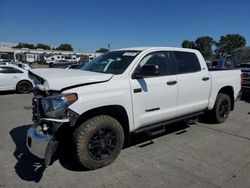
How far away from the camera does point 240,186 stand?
10.2 feet

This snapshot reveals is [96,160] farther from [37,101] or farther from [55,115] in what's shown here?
[37,101]

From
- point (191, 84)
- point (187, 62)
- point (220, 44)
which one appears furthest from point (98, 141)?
point (220, 44)

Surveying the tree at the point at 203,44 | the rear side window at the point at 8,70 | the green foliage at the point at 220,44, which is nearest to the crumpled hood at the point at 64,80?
the rear side window at the point at 8,70

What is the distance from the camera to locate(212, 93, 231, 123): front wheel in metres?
5.70

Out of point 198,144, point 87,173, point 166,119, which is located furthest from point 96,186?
point 198,144

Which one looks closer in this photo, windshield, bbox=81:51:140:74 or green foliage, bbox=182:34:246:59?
windshield, bbox=81:51:140:74

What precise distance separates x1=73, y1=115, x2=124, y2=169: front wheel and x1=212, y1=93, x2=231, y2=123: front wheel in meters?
3.06

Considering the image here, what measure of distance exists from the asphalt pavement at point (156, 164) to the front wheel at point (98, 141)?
0.56 feet

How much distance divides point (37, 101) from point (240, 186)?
9.98 ft

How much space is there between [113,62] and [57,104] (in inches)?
61.8

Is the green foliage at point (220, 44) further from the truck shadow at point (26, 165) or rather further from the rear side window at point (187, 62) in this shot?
the truck shadow at point (26, 165)

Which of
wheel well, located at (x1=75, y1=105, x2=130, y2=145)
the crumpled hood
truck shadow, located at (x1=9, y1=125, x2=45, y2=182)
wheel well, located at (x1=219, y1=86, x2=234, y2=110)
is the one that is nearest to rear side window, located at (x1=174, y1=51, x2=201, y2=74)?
wheel well, located at (x1=219, y1=86, x2=234, y2=110)

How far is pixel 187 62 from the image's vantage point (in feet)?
16.2

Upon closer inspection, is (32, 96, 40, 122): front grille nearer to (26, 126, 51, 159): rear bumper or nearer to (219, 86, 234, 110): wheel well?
(26, 126, 51, 159): rear bumper
